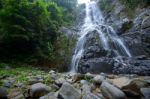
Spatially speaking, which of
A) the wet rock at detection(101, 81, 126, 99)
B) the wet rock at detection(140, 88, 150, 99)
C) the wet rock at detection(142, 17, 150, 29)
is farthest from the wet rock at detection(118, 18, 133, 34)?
the wet rock at detection(101, 81, 126, 99)

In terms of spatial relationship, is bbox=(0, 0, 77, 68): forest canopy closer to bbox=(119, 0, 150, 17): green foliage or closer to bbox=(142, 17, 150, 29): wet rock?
bbox=(142, 17, 150, 29): wet rock

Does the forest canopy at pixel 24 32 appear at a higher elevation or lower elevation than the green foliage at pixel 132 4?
lower

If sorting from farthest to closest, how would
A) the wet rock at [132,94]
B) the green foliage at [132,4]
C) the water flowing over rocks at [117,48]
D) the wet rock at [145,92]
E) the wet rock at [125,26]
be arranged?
the green foliage at [132,4], the wet rock at [125,26], the water flowing over rocks at [117,48], the wet rock at [132,94], the wet rock at [145,92]

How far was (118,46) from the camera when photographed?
10.2 m

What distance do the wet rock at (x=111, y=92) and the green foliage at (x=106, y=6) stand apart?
42.8 feet

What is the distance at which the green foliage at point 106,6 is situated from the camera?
15.8 m

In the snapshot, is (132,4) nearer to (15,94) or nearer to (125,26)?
(125,26)

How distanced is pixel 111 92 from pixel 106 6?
1420 centimetres

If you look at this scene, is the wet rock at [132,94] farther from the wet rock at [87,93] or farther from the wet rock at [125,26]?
the wet rock at [125,26]

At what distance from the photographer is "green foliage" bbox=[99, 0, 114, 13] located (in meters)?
15.8

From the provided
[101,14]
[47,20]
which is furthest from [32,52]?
[101,14]

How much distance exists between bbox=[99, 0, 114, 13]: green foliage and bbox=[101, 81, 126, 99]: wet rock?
1303 cm

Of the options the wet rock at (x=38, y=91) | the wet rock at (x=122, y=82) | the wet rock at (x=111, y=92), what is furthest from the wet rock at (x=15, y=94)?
the wet rock at (x=122, y=82)

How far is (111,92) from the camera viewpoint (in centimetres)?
305
